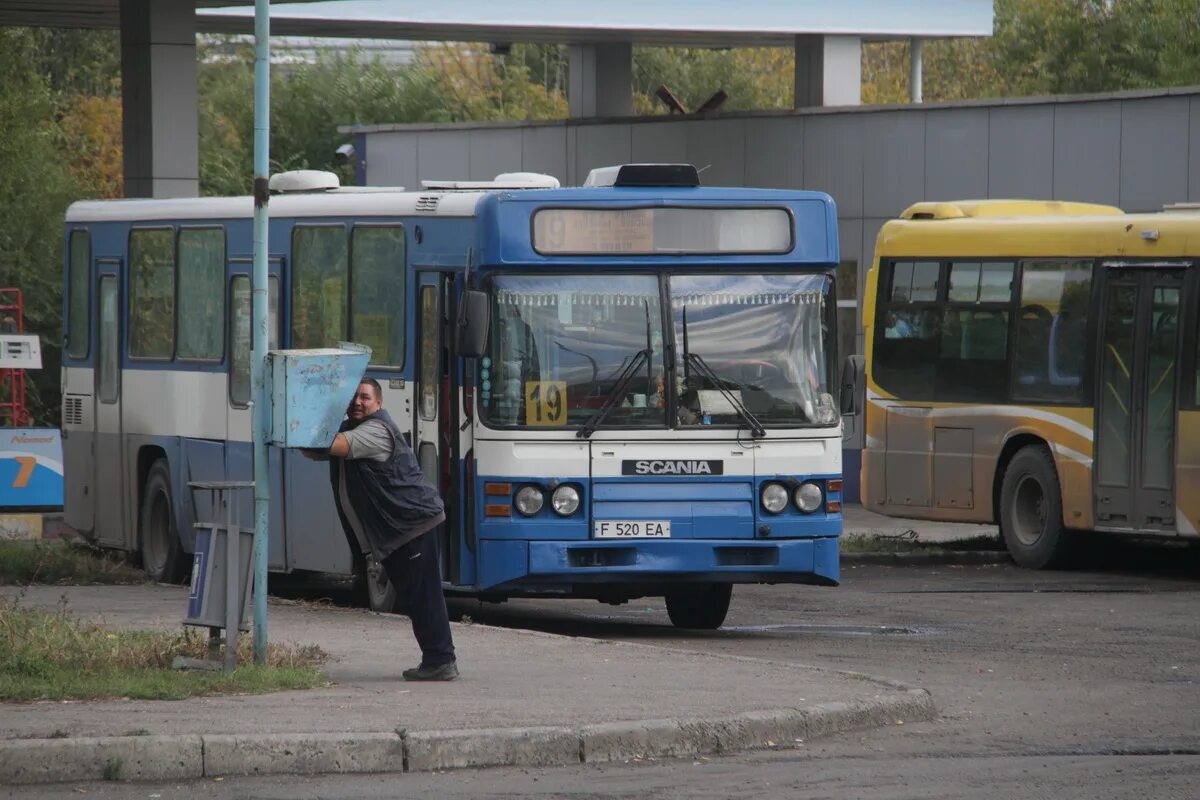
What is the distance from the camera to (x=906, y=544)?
77.2ft

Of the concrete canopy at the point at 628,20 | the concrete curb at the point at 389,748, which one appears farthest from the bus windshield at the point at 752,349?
the concrete canopy at the point at 628,20

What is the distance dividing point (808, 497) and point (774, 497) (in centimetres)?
24

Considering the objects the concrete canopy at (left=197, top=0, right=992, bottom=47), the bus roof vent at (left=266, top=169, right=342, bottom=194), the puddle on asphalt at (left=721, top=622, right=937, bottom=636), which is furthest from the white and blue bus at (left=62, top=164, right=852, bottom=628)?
the concrete canopy at (left=197, top=0, right=992, bottom=47)

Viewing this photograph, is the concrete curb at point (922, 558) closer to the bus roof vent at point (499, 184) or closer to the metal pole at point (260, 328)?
the bus roof vent at point (499, 184)

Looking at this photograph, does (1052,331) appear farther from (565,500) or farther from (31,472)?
(31,472)

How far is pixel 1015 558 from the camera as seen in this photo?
21938 millimetres

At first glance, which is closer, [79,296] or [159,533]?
[159,533]

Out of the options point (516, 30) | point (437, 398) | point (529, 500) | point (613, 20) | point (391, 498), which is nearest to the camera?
point (391, 498)

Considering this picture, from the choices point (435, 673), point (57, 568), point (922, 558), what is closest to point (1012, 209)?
point (922, 558)

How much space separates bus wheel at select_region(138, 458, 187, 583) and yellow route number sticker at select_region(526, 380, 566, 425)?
5061 millimetres

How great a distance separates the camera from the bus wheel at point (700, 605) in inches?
629

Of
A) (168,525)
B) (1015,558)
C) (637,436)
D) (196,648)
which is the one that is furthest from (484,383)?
(1015,558)

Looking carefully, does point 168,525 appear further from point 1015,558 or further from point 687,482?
point 1015,558

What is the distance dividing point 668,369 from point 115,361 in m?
6.53
